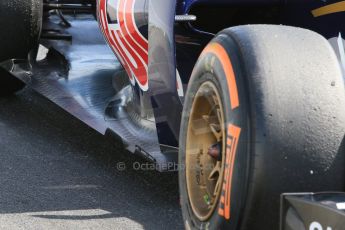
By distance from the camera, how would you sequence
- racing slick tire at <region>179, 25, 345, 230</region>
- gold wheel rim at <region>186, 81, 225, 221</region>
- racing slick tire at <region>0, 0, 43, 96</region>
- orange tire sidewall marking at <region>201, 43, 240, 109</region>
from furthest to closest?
racing slick tire at <region>0, 0, 43, 96</region>, gold wheel rim at <region>186, 81, 225, 221</region>, orange tire sidewall marking at <region>201, 43, 240, 109</region>, racing slick tire at <region>179, 25, 345, 230</region>

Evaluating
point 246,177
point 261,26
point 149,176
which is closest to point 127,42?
point 149,176

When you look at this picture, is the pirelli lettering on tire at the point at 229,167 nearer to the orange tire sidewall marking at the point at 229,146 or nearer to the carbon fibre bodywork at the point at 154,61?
the orange tire sidewall marking at the point at 229,146

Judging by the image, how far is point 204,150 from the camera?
2.51 m

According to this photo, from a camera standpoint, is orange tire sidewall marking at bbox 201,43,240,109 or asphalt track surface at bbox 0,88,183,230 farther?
asphalt track surface at bbox 0,88,183,230

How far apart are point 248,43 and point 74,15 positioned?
3360 mm

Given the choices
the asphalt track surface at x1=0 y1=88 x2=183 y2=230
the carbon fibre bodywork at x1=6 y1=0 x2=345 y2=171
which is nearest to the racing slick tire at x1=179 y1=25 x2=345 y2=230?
the carbon fibre bodywork at x1=6 y1=0 x2=345 y2=171

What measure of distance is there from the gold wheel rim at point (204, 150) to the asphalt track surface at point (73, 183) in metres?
0.74

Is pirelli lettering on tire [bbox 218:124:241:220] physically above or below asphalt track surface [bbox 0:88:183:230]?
above

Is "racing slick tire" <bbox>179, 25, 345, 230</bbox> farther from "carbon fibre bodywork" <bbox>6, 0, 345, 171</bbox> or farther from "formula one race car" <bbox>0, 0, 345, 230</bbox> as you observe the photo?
"carbon fibre bodywork" <bbox>6, 0, 345, 171</bbox>

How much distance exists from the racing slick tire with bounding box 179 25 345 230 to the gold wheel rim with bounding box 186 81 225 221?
0.05 metres

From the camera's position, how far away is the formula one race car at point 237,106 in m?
1.99

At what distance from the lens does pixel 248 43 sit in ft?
7.22

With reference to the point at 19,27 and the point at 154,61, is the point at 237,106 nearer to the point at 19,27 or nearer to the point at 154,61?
the point at 154,61

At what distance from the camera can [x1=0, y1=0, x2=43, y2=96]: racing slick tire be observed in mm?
4336
